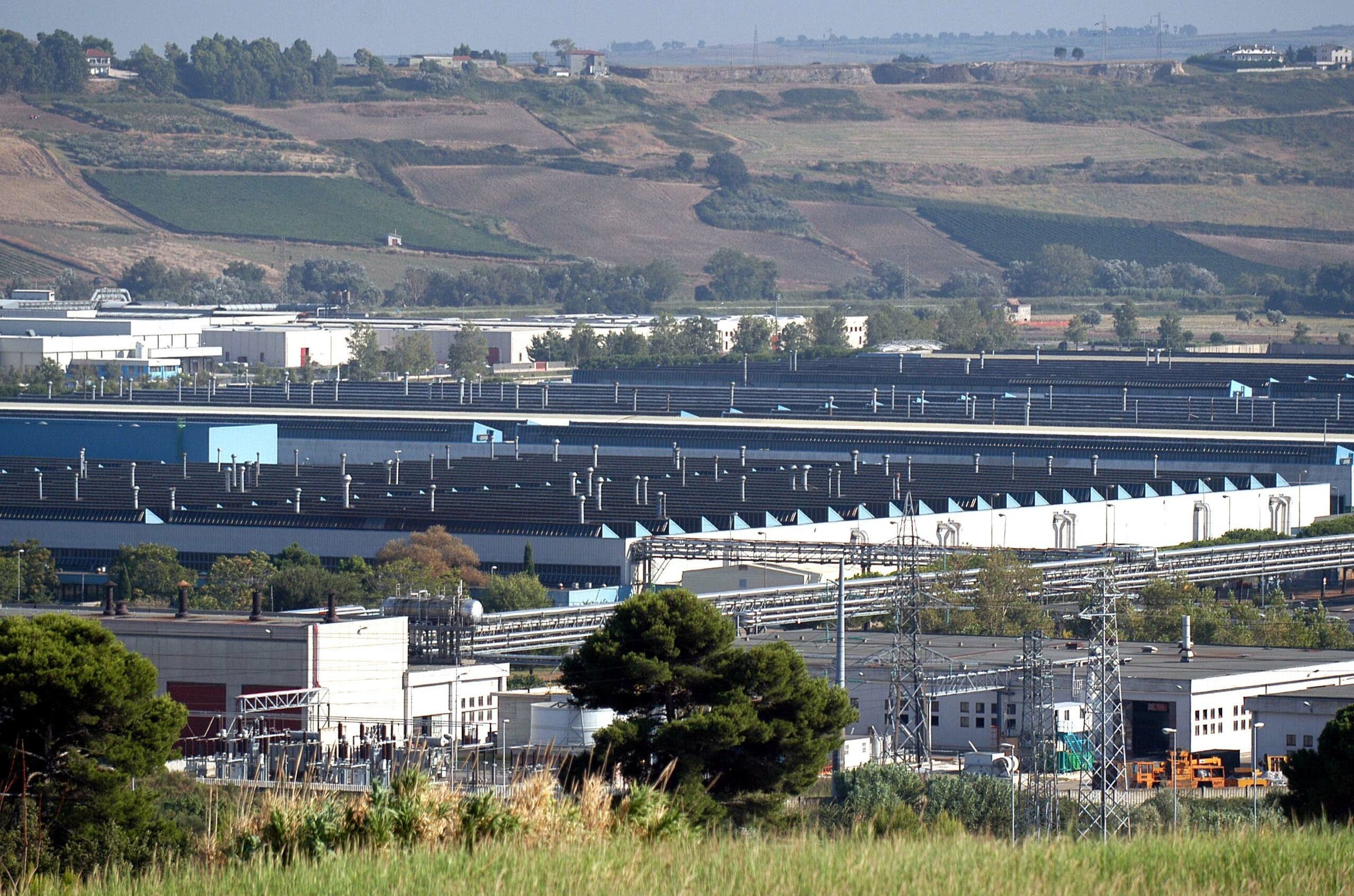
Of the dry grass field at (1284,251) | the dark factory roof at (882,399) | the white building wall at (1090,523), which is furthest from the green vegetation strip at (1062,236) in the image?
the white building wall at (1090,523)

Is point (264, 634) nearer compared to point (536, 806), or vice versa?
point (536, 806)

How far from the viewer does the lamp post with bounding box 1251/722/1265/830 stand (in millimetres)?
16647

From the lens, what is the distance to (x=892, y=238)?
17000cm

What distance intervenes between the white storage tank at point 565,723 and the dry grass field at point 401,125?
547 feet

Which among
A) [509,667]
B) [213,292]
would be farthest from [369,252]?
[509,667]

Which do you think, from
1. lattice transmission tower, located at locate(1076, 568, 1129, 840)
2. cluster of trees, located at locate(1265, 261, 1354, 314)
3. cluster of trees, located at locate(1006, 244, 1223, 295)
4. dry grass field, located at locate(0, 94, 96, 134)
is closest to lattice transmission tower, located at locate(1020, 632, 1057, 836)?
lattice transmission tower, located at locate(1076, 568, 1129, 840)

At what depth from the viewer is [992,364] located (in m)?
85.1

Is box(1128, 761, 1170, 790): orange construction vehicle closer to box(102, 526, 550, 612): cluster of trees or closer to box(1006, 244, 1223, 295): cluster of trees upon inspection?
box(102, 526, 550, 612): cluster of trees

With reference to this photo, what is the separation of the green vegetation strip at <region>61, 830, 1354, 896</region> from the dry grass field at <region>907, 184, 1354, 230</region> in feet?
543

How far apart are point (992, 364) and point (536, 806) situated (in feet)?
247

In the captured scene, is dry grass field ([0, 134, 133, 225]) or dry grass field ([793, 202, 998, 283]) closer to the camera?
dry grass field ([0, 134, 133, 225])

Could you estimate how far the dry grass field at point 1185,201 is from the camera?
172m

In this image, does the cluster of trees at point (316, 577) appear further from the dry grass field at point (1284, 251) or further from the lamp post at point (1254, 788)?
the dry grass field at point (1284, 251)

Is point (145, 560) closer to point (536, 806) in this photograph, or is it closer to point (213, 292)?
point (536, 806)
